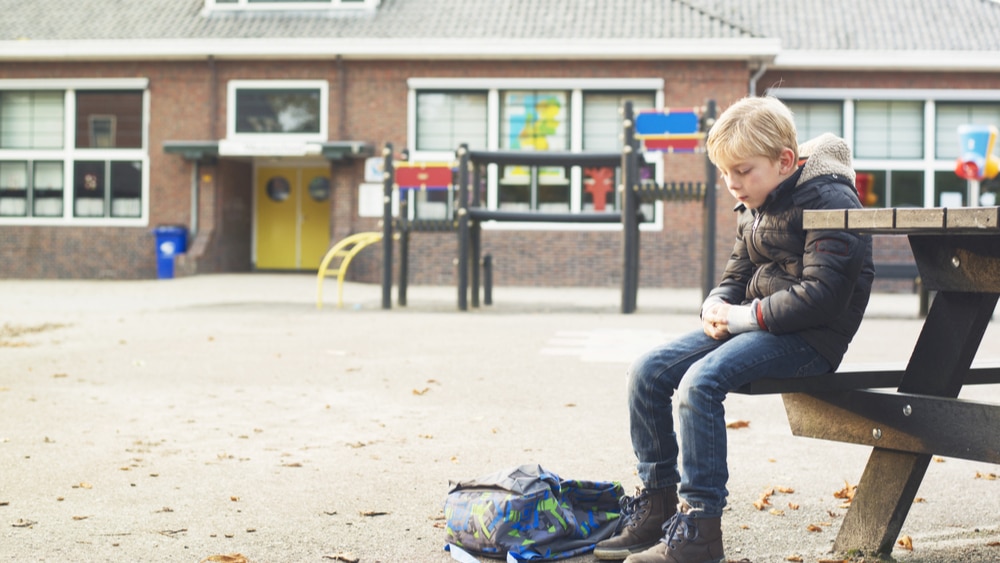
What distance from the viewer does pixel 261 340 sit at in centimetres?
1035

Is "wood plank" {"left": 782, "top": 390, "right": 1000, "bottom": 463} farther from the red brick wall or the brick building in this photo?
the red brick wall

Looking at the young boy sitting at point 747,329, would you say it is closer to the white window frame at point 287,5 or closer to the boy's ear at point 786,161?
the boy's ear at point 786,161

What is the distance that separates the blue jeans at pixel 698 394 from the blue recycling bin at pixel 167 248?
67.8 ft

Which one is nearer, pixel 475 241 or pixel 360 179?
pixel 475 241

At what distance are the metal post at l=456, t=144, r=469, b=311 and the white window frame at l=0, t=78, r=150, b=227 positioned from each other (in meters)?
11.5

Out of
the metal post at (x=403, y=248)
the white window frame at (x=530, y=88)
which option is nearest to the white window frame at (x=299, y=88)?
the white window frame at (x=530, y=88)

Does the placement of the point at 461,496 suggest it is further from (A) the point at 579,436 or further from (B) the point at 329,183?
(B) the point at 329,183

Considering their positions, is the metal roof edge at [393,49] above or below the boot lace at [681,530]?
above

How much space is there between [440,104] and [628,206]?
9.99 m

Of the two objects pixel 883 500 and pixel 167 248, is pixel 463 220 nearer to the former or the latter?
pixel 167 248

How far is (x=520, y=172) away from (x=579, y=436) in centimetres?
1717

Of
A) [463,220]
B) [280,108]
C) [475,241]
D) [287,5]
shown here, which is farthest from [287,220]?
[463,220]

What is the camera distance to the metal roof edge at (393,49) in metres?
21.6

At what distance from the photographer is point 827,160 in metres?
3.35
